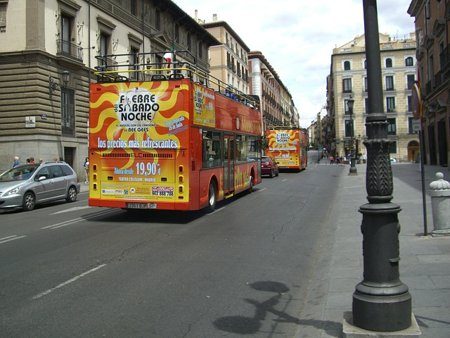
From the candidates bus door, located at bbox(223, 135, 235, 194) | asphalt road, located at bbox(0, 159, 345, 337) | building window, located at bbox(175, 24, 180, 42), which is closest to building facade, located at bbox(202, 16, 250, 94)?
building window, located at bbox(175, 24, 180, 42)

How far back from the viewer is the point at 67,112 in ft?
99.5

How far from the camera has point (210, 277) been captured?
6793mm

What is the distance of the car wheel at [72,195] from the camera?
18500mm

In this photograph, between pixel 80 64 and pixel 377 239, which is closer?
pixel 377 239

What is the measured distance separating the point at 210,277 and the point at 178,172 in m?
5.32

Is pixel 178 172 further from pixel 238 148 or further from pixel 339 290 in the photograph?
pixel 339 290

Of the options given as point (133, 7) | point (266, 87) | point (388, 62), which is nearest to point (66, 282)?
point (133, 7)

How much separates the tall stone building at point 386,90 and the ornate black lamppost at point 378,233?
3344 inches

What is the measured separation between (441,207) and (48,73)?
80.4ft

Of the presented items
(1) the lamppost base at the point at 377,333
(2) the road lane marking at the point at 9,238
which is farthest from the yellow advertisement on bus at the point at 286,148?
(1) the lamppost base at the point at 377,333

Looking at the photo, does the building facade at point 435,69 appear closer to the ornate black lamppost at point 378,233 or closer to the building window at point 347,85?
the ornate black lamppost at point 378,233

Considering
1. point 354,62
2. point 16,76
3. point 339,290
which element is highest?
point 354,62

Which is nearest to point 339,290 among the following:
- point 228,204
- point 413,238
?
point 413,238

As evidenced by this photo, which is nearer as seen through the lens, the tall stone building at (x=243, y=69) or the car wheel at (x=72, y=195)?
the car wheel at (x=72, y=195)
